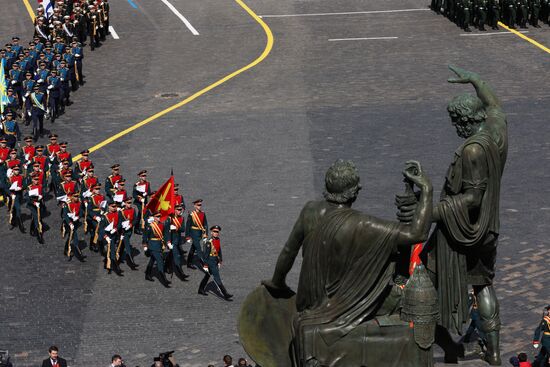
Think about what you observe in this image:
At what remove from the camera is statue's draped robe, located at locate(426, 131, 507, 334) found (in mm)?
14250

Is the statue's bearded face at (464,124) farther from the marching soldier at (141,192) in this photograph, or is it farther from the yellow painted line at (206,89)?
the yellow painted line at (206,89)

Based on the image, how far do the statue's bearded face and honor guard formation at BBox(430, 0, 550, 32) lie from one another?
36252 millimetres

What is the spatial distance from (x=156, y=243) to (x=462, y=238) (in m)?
14.5

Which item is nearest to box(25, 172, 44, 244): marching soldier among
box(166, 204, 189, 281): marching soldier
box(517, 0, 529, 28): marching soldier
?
box(166, 204, 189, 281): marching soldier

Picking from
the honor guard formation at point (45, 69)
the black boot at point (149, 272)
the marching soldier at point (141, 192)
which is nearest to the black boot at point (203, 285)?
the black boot at point (149, 272)

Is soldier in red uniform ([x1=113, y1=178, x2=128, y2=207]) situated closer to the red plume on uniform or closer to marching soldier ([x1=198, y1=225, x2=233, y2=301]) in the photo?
the red plume on uniform

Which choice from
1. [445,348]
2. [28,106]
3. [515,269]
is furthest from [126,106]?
[445,348]

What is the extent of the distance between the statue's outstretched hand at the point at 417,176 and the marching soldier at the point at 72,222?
17.3 meters

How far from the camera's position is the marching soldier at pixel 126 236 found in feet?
94.6

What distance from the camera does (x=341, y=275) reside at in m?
12.4

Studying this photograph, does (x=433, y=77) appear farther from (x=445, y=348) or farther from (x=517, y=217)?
(x=445, y=348)

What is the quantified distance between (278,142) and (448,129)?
475 cm

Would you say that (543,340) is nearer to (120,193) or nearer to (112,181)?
(120,193)

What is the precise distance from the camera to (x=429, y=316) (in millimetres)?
12547
